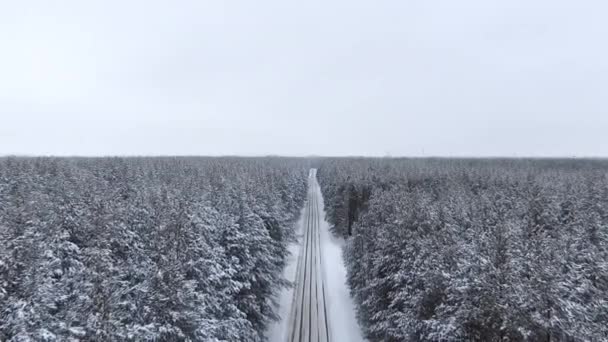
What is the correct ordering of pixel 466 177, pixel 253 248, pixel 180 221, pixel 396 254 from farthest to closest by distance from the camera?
1. pixel 466 177
2. pixel 253 248
3. pixel 396 254
4. pixel 180 221

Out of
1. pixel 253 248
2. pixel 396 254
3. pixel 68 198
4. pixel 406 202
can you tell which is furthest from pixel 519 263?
pixel 68 198

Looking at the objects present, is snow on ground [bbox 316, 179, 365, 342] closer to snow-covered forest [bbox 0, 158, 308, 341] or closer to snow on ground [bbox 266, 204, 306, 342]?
snow on ground [bbox 266, 204, 306, 342]

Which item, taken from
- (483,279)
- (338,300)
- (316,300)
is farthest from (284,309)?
(483,279)

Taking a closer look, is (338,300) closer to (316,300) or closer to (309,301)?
(316,300)

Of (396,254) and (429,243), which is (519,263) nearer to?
(429,243)

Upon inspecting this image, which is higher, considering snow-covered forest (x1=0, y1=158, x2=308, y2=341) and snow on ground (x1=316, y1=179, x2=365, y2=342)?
snow-covered forest (x1=0, y1=158, x2=308, y2=341)

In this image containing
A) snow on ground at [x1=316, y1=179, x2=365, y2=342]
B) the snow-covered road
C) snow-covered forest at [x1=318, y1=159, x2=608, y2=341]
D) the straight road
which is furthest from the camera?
snow on ground at [x1=316, y1=179, x2=365, y2=342]

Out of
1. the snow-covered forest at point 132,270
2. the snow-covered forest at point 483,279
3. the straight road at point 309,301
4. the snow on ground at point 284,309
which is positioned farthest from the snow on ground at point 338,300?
the snow-covered forest at point 132,270

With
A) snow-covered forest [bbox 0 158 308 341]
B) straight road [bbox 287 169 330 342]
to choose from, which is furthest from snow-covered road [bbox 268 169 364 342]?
snow-covered forest [bbox 0 158 308 341]
